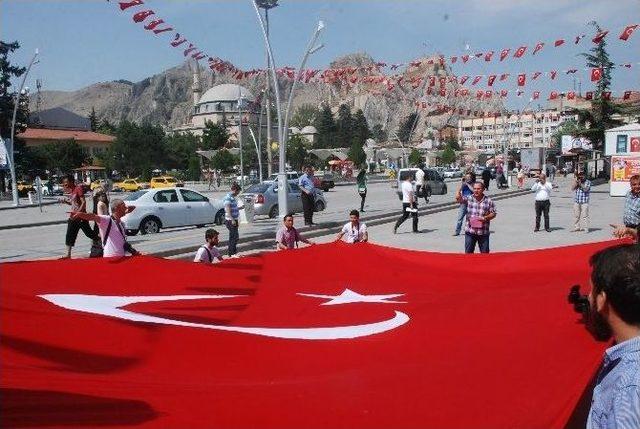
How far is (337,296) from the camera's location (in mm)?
5758

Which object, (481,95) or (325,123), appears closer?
(481,95)

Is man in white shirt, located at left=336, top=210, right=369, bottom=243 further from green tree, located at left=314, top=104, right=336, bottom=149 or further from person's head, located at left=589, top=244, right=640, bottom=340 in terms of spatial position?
green tree, located at left=314, top=104, right=336, bottom=149

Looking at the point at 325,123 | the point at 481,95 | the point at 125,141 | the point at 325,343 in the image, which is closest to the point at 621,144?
the point at 481,95

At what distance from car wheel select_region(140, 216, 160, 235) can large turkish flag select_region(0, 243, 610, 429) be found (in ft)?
42.5

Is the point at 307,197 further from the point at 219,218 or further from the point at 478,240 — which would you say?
the point at 478,240

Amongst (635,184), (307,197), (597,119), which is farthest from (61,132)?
(635,184)

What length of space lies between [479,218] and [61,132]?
118878mm

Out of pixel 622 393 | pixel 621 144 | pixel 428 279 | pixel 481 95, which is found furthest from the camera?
pixel 621 144

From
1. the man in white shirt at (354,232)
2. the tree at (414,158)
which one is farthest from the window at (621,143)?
the tree at (414,158)

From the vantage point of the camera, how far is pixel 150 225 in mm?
19422

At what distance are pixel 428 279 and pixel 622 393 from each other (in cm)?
467

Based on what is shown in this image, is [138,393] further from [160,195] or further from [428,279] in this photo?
[160,195]

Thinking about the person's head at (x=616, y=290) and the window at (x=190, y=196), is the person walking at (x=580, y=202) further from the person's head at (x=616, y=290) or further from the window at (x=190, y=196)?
the person's head at (x=616, y=290)

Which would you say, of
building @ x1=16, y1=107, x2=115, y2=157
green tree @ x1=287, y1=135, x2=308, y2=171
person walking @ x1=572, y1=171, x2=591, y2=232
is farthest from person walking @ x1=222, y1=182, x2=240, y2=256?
green tree @ x1=287, y1=135, x2=308, y2=171
